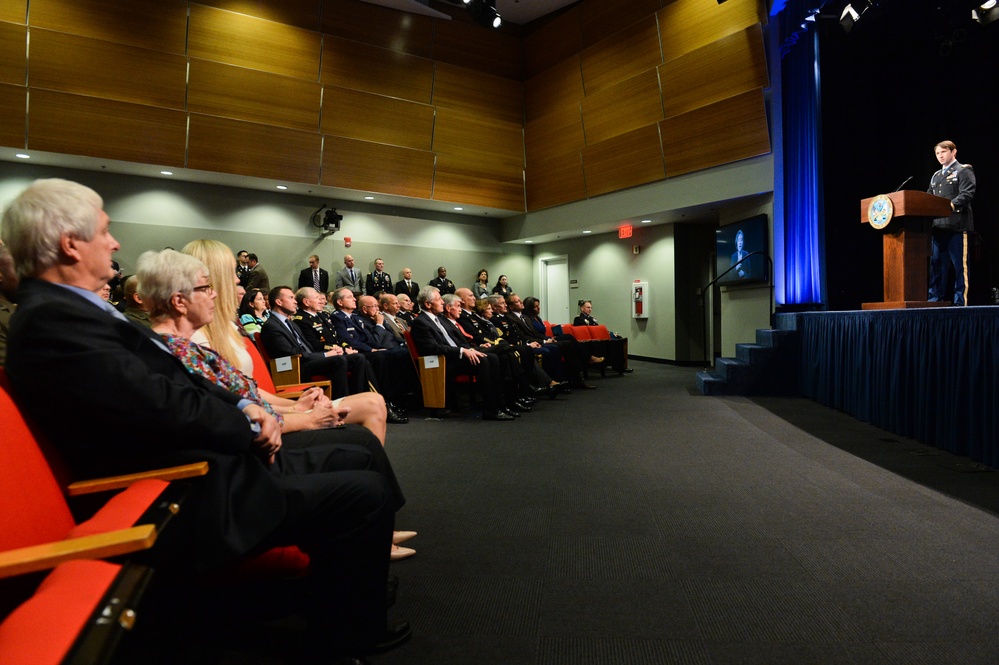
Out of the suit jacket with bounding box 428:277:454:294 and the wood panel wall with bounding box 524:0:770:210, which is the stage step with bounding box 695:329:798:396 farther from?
the suit jacket with bounding box 428:277:454:294

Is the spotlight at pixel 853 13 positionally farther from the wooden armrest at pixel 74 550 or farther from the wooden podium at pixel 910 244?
the wooden armrest at pixel 74 550

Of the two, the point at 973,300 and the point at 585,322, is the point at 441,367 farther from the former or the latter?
the point at 973,300

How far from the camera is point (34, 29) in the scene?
6.93m

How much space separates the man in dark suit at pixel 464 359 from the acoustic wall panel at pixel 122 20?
18.4ft

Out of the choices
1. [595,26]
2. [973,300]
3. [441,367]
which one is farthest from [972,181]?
[595,26]

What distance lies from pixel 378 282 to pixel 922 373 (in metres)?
7.84

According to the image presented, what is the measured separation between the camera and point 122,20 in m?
7.42

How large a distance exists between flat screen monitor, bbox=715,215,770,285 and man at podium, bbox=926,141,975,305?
6.23 ft

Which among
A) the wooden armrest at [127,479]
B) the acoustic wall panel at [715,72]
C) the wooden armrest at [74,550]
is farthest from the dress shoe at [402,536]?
the acoustic wall panel at [715,72]

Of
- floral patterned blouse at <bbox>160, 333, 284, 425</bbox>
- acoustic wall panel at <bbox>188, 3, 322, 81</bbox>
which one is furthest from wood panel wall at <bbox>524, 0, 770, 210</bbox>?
floral patterned blouse at <bbox>160, 333, 284, 425</bbox>

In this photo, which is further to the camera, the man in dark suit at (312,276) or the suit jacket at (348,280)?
the suit jacket at (348,280)

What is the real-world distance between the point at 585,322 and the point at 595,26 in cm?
494

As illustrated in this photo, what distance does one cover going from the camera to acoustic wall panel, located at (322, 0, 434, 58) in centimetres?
903

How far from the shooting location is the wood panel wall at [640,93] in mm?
7699
